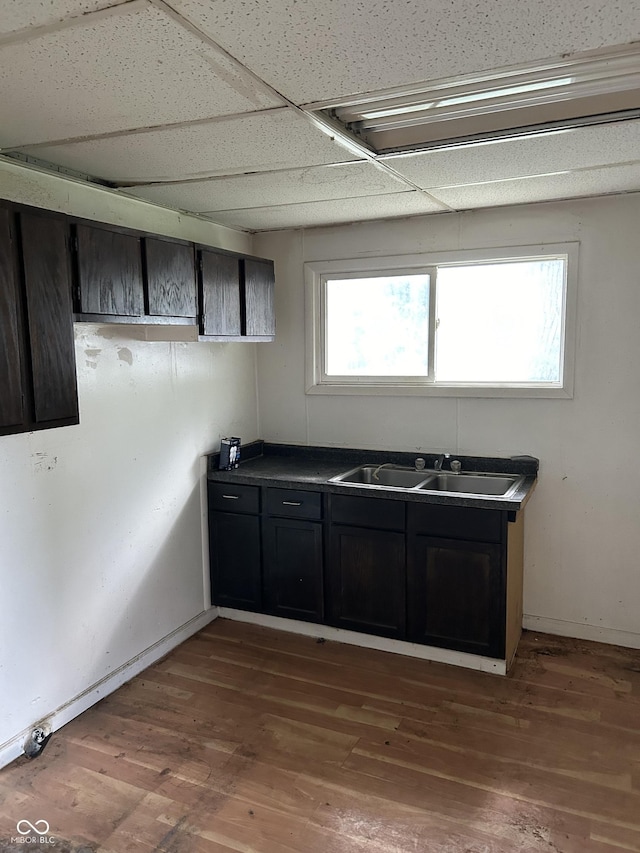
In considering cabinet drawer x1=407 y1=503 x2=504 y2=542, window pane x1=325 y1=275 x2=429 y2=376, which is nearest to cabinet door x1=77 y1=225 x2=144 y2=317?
window pane x1=325 y1=275 x2=429 y2=376

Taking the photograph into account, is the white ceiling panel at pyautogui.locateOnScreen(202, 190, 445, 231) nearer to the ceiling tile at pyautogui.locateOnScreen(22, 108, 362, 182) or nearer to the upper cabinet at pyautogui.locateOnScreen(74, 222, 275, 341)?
the upper cabinet at pyautogui.locateOnScreen(74, 222, 275, 341)

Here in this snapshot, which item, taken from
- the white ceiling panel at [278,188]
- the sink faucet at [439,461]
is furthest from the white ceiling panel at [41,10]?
the sink faucet at [439,461]

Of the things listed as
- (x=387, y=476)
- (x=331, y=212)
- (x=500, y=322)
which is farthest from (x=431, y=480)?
(x=331, y=212)

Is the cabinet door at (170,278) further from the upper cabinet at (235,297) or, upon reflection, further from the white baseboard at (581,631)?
the white baseboard at (581,631)

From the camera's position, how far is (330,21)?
1369 mm

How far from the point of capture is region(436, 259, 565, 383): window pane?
134 inches

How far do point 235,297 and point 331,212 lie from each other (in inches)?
28.6

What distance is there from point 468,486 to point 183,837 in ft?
7.30

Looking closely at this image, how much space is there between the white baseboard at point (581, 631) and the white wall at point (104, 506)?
6.56ft

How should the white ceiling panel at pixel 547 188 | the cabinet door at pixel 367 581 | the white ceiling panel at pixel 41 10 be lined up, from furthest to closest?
the cabinet door at pixel 367 581 < the white ceiling panel at pixel 547 188 < the white ceiling panel at pixel 41 10

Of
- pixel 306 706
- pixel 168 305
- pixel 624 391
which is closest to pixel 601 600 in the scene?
pixel 624 391

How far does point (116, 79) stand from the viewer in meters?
1.65

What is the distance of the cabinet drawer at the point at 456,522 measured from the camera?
2975 mm

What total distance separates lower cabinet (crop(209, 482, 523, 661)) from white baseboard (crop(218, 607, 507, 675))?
0.06 meters
